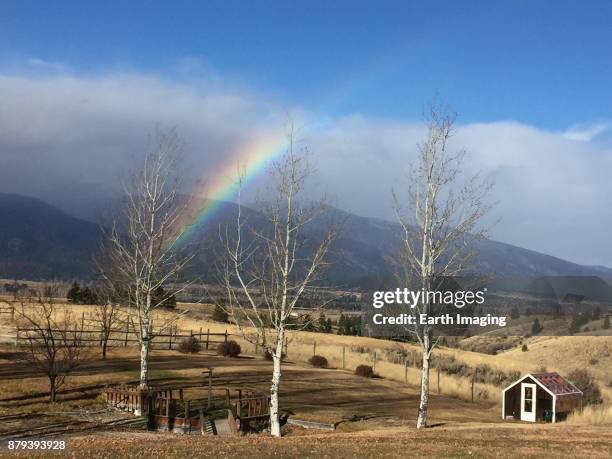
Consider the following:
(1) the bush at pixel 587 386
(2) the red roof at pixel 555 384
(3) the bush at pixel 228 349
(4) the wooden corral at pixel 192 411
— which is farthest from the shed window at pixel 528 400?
(3) the bush at pixel 228 349

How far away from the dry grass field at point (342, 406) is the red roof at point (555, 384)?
143cm

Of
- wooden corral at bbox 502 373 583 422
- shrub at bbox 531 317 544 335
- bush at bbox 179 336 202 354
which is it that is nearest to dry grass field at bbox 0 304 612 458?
wooden corral at bbox 502 373 583 422

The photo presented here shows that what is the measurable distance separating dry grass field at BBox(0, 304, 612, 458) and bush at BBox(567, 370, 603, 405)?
1.00m

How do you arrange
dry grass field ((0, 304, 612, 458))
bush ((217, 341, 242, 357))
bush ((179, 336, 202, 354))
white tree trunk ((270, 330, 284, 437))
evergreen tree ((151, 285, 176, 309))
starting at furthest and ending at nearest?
bush ((217, 341, 242, 357)) < bush ((179, 336, 202, 354)) < evergreen tree ((151, 285, 176, 309)) < white tree trunk ((270, 330, 284, 437)) < dry grass field ((0, 304, 612, 458))

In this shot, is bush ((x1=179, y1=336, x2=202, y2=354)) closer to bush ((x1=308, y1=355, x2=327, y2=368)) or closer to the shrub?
bush ((x1=308, y1=355, x2=327, y2=368))

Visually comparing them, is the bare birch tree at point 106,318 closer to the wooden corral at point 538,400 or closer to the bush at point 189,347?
the bush at point 189,347

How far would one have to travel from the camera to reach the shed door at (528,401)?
111 ft

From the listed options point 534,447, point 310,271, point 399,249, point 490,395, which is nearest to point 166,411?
point 310,271

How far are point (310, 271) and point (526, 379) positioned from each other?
1785 centimetres

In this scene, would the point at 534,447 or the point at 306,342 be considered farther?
the point at 306,342

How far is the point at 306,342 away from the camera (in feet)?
220

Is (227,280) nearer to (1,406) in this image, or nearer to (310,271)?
(310,271)

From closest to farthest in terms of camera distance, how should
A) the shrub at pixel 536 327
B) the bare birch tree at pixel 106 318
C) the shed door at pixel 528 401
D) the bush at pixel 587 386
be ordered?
the shed door at pixel 528 401, the bare birch tree at pixel 106 318, the bush at pixel 587 386, the shrub at pixel 536 327

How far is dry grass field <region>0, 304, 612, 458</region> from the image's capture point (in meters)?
17.0
